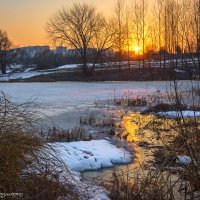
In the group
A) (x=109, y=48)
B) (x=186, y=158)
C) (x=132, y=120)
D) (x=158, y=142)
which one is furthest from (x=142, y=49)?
(x=186, y=158)

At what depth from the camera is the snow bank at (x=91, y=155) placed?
7582mm

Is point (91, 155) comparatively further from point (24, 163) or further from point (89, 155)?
point (24, 163)

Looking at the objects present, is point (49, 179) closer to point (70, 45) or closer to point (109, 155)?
point (109, 155)

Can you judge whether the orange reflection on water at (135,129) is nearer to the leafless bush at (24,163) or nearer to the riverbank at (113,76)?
the leafless bush at (24,163)

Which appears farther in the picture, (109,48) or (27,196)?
(109,48)

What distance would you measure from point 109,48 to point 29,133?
47316mm

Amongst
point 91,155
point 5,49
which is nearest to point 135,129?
point 91,155

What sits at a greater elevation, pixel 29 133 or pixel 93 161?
pixel 29 133

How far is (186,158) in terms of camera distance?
5.77 metres

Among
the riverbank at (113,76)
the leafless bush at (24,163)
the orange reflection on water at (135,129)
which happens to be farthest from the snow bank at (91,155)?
the riverbank at (113,76)

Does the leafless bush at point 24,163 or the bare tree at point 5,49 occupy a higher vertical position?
the bare tree at point 5,49

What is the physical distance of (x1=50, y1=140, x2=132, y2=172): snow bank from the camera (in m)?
7.58

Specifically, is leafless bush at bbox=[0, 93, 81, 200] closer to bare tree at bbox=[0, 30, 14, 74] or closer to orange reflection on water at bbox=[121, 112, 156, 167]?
orange reflection on water at bbox=[121, 112, 156, 167]

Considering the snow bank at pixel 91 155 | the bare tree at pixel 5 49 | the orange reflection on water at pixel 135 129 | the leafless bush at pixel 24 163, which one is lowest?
the orange reflection on water at pixel 135 129
